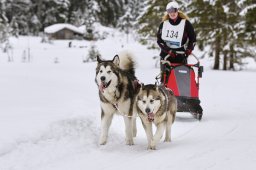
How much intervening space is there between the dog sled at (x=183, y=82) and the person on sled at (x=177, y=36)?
0.54 feet

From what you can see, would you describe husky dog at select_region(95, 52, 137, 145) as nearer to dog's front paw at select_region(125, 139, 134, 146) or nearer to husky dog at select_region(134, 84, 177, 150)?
dog's front paw at select_region(125, 139, 134, 146)

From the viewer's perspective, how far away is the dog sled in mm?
7293

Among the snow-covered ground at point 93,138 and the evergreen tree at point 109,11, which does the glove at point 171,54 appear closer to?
the snow-covered ground at point 93,138

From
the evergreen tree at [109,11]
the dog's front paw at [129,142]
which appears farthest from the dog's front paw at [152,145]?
the evergreen tree at [109,11]

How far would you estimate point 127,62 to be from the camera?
20.2 ft

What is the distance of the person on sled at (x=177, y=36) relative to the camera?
728 centimetres

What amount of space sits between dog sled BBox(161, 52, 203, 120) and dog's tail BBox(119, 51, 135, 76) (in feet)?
3.98

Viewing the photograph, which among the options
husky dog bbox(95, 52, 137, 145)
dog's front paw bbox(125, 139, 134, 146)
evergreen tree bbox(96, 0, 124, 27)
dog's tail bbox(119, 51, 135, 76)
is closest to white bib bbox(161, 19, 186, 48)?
dog's tail bbox(119, 51, 135, 76)

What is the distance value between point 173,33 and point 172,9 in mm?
439

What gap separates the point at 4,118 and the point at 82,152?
62.1 inches

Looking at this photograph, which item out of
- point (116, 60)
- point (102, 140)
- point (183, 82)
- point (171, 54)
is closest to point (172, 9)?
point (171, 54)

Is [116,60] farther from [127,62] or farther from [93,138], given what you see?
Answer: [93,138]

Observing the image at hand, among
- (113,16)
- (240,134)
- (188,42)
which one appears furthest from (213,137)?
(113,16)

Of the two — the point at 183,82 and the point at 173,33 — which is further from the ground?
the point at 173,33
